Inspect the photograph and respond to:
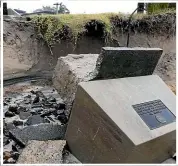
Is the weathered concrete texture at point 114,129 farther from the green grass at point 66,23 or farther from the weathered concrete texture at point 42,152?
the green grass at point 66,23

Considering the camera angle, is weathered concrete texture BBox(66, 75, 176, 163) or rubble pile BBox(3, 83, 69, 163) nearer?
weathered concrete texture BBox(66, 75, 176, 163)

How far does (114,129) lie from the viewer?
1979mm

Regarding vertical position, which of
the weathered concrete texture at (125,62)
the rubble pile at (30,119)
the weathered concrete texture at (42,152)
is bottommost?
the rubble pile at (30,119)

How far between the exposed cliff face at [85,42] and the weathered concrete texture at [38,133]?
1.85 m

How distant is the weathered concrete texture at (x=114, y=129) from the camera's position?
6.50ft

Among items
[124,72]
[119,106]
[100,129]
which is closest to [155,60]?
[124,72]

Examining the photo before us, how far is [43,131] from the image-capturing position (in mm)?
2684

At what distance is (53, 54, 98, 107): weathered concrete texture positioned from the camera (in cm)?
Answer: 276

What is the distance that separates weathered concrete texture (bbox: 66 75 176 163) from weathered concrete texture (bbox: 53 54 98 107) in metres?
0.42

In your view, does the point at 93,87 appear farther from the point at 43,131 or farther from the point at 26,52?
the point at 26,52

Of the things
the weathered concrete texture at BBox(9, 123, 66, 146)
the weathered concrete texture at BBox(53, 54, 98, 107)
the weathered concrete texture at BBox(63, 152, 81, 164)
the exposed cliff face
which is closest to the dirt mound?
the exposed cliff face

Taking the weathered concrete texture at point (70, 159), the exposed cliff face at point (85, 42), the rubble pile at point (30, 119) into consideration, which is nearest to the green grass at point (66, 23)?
the exposed cliff face at point (85, 42)

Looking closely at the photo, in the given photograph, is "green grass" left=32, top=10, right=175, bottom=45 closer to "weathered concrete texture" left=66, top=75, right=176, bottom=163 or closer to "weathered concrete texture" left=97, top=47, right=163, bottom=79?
"weathered concrete texture" left=97, top=47, right=163, bottom=79

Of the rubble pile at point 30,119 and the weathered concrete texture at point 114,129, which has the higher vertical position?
the weathered concrete texture at point 114,129
